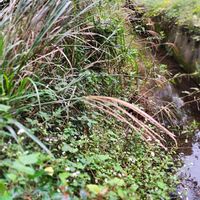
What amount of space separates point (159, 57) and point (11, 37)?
240cm

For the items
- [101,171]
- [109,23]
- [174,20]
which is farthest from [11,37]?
[174,20]

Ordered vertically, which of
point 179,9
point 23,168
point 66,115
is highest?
point 23,168

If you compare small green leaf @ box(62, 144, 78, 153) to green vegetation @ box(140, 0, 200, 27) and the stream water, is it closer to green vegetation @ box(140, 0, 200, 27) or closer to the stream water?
the stream water

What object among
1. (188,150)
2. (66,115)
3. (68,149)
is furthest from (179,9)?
(68,149)

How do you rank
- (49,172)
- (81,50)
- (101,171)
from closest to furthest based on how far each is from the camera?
(49,172) < (101,171) < (81,50)

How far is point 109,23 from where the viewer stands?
3000mm

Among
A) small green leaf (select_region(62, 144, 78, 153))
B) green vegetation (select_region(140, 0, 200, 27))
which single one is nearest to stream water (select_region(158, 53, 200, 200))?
green vegetation (select_region(140, 0, 200, 27))

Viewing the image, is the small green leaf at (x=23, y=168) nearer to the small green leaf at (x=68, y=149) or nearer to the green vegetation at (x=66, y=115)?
the green vegetation at (x=66, y=115)

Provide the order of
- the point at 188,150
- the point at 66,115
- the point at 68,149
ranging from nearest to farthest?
the point at 68,149 → the point at 66,115 → the point at 188,150

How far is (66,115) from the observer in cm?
229

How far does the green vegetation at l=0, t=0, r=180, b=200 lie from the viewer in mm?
1630

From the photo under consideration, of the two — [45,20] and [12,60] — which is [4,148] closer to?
[12,60]

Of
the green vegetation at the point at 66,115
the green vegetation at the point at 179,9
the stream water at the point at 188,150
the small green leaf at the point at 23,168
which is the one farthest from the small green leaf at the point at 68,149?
the green vegetation at the point at 179,9

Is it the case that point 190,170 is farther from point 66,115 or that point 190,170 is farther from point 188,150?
point 66,115
